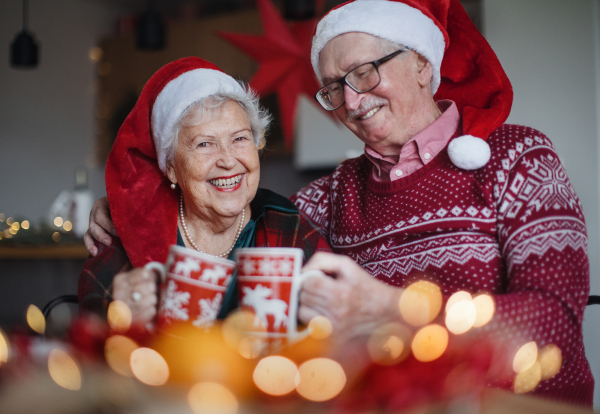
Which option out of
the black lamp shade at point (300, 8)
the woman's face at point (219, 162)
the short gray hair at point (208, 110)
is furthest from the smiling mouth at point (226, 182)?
the black lamp shade at point (300, 8)

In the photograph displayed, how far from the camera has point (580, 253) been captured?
37.4 inches

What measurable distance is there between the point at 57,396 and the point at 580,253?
0.89 metres

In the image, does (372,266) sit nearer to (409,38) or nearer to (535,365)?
(535,365)

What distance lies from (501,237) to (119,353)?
0.78 meters

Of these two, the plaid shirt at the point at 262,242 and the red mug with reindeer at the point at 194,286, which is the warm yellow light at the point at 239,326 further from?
the plaid shirt at the point at 262,242

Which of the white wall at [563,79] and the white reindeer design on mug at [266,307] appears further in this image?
the white wall at [563,79]

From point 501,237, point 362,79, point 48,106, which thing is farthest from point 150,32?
point 501,237

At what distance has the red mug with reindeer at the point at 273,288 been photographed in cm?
64

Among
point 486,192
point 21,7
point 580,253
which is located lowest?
point 580,253

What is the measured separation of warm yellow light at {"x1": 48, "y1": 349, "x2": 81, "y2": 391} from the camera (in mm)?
578

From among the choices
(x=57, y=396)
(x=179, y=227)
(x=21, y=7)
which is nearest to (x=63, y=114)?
(x=21, y=7)

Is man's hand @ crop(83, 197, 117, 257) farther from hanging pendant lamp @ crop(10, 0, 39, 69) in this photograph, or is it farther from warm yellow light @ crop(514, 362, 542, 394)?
hanging pendant lamp @ crop(10, 0, 39, 69)

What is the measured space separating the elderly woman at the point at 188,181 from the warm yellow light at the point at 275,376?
0.54 meters

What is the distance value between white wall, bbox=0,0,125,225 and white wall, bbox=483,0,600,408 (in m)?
4.02
